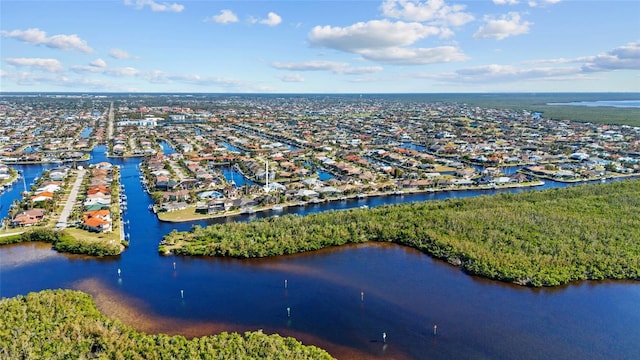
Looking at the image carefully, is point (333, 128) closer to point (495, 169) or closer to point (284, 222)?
point (495, 169)

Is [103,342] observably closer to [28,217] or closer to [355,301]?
[355,301]

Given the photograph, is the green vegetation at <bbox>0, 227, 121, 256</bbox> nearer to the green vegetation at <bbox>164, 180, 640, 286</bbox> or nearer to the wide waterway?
the wide waterway

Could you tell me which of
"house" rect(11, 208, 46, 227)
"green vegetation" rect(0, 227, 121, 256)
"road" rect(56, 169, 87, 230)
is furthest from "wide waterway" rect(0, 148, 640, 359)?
"house" rect(11, 208, 46, 227)

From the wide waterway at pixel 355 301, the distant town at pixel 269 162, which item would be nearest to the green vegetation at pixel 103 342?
the wide waterway at pixel 355 301

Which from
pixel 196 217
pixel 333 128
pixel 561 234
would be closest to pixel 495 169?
pixel 561 234

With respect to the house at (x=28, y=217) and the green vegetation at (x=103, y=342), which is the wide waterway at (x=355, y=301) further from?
the house at (x=28, y=217)
